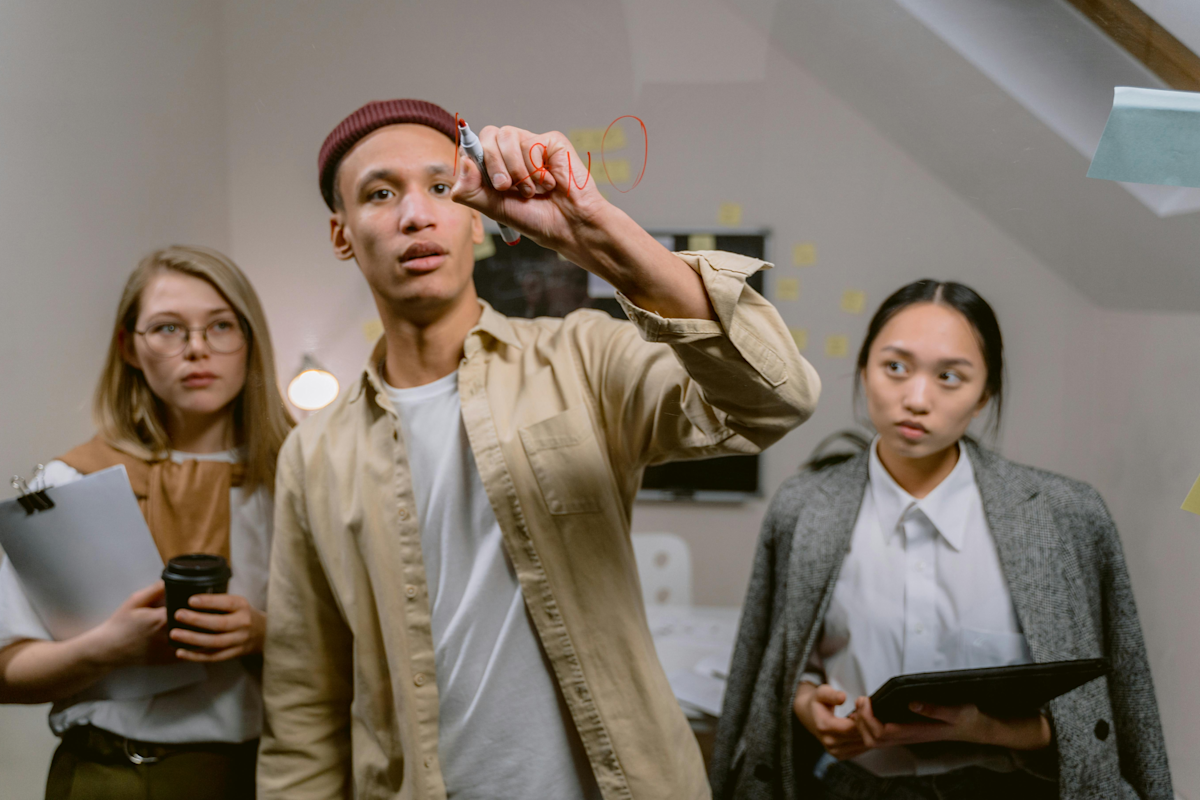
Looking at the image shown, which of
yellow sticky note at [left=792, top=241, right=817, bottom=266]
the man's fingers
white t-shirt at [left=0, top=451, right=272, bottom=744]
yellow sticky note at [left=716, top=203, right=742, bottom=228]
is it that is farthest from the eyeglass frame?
yellow sticky note at [left=792, top=241, right=817, bottom=266]

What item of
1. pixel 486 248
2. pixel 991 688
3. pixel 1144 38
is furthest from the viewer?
pixel 486 248

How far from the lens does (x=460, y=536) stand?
3.05 ft

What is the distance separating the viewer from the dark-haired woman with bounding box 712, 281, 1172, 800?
3.11ft

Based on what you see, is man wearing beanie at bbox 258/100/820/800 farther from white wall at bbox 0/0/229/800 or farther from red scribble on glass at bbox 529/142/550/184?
white wall at bbox 0/0/229/800

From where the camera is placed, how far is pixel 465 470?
3.08ft

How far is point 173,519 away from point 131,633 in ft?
0.53

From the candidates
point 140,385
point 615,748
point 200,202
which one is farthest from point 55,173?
point 615,748

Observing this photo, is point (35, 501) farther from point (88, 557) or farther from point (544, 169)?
point (544, 169)

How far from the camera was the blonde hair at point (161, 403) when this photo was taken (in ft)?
3.48

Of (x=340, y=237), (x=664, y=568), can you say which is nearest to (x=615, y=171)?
(x=340, y=237)

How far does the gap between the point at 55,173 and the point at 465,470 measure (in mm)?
774

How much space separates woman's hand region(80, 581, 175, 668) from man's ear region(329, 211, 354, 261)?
532mm

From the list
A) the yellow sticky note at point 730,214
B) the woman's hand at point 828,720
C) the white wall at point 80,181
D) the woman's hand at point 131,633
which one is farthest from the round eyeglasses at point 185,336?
the woman's hand at point 828,720

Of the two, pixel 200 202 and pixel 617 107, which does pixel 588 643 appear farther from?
pixel 200 202
